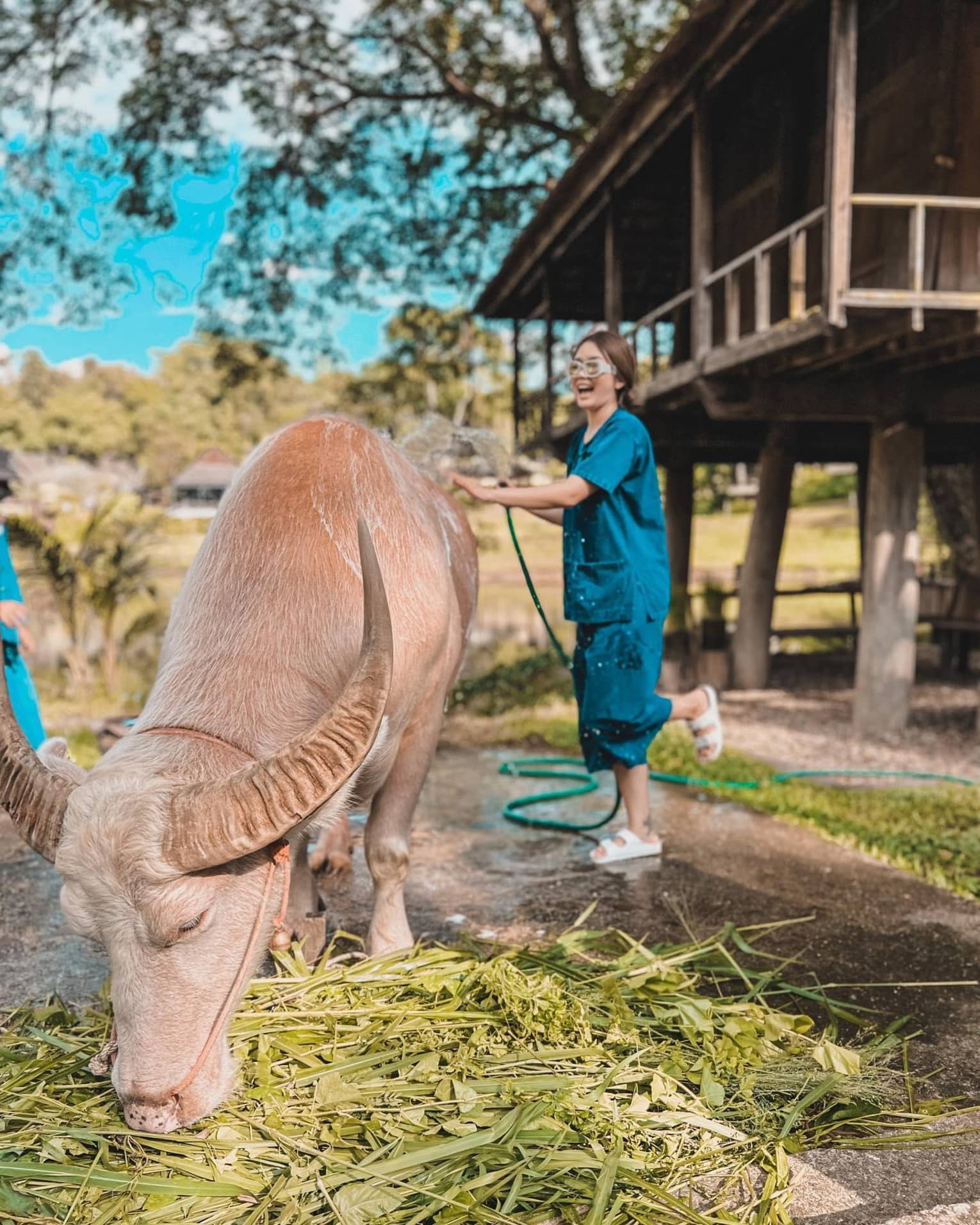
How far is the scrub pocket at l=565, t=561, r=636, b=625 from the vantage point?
468 centimetres

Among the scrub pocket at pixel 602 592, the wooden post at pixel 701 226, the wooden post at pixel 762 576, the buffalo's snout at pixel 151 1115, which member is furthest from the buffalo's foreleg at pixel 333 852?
the wooden post at pixel 762 576

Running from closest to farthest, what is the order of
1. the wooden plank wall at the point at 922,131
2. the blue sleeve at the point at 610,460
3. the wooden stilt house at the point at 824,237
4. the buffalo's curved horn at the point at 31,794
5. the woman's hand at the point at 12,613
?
the buffalo's curved horn at the point at 31,794, the blue sleeve at the point at 610,460, the woman's hand at the point at 12,613, the wooden stilt house at the point at 824,237, the wooden plank wall at the point at 922,131

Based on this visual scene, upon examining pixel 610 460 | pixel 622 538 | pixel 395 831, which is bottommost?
pixel 395 831

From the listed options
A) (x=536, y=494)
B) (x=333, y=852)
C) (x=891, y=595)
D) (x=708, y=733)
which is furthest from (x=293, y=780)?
(x=891, y=595)

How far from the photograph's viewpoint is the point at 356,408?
24.9 m

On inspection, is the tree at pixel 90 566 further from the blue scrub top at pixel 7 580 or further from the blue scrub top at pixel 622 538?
the blue scrub top at pixel 622 538

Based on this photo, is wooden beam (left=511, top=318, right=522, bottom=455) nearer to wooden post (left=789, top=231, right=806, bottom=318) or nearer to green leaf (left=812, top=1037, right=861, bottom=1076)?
wooden post (left=789, top=231, right=806, bottom=318)

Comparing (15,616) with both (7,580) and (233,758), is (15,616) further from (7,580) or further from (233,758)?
(233,758)

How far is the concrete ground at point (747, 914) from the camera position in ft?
8.12

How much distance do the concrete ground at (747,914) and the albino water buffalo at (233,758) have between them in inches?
36.8

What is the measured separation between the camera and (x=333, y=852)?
4773 mm

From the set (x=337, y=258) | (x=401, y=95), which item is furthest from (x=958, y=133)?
(x=337, y=258)

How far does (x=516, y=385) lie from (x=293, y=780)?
1495 centimetres

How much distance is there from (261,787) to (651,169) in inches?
444
